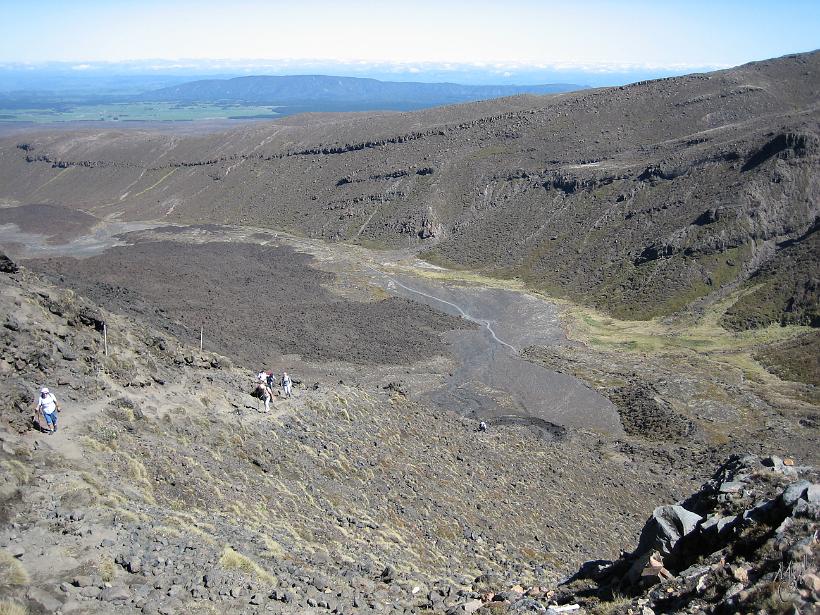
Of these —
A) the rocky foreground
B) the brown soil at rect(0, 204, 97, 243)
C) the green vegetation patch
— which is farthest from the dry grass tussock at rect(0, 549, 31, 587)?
the brown soil at rect(0, 204, 97, 243)

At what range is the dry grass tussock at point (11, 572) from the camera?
431 inches

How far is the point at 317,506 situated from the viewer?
773 inches

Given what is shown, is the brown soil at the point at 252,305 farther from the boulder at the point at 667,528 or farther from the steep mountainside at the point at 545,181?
the boulder at the point at 667,528

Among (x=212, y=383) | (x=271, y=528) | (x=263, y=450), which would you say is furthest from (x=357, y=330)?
(x=271, y=528)

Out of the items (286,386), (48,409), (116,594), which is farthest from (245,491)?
(286,386)

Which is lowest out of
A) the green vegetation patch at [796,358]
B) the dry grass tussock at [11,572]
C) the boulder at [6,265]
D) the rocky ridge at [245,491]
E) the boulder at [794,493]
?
the green vegetation patch at [796,358]

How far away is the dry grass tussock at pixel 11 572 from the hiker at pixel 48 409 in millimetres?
6036

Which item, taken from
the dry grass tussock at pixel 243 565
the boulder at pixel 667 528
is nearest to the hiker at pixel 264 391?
the dry grass tussock at pixel 243 565

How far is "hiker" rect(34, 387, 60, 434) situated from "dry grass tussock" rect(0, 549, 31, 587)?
604 centimetres

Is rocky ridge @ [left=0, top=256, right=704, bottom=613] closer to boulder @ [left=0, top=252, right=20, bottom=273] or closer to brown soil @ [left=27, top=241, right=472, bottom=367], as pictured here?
boulder @ [left=0, top=252, right=20, bottom=273]

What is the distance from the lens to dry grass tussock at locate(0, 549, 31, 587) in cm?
1095

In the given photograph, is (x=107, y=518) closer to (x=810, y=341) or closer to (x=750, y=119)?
(x=810, y=341)

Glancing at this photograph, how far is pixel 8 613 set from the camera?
382 inches

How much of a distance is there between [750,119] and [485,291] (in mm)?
45722
